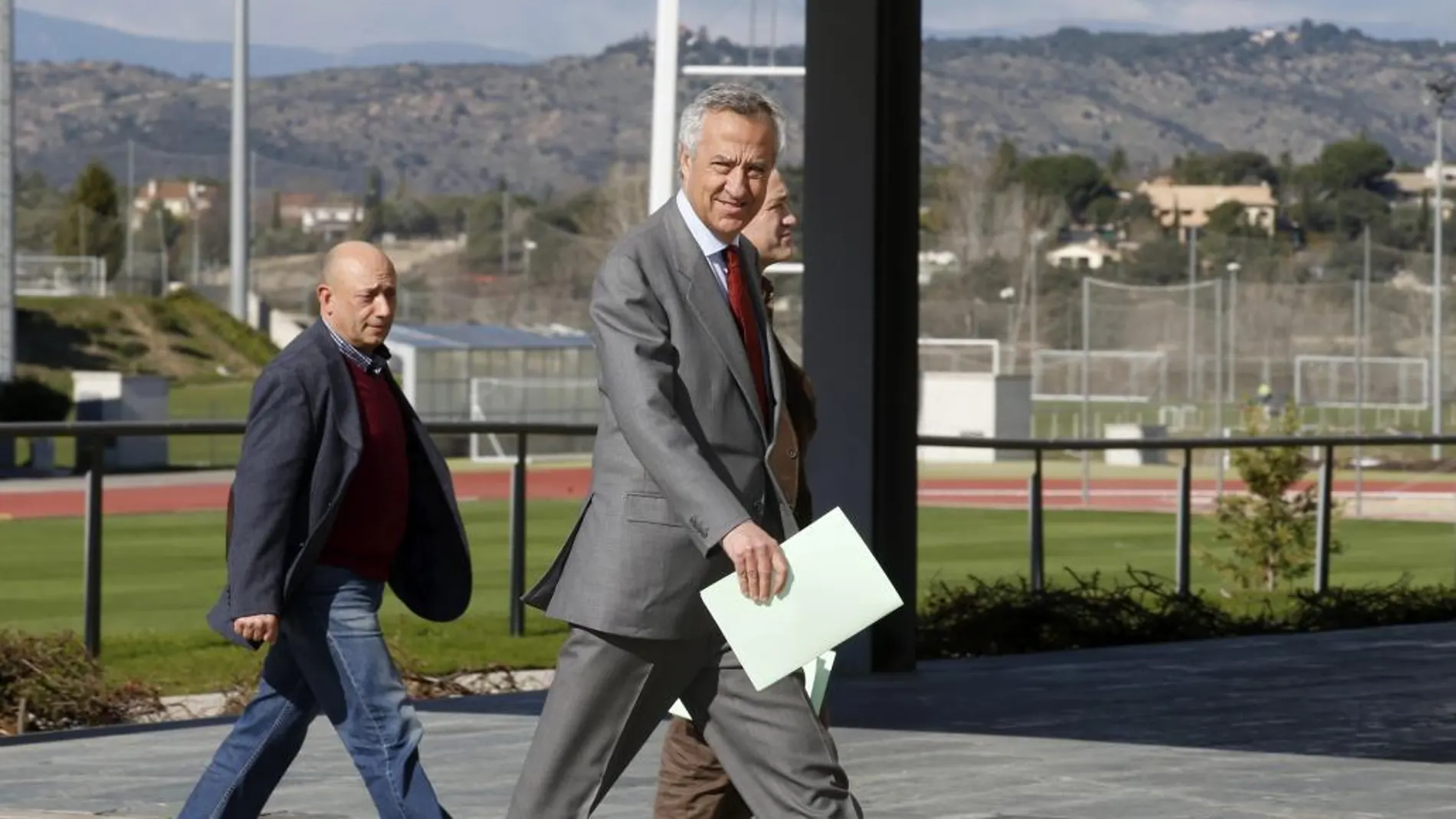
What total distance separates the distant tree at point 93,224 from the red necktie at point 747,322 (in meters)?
89.4

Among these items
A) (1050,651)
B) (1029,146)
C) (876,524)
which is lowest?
(1050,651)

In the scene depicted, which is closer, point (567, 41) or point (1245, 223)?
point (1245, 223)

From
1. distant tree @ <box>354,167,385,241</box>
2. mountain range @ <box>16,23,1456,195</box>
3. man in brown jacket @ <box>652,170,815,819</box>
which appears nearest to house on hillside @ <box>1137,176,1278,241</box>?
mountain range @ <box>16,23,1456,195</box>

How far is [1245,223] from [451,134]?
58.5m

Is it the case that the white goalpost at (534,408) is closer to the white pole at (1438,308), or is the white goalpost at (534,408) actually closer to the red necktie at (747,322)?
the white pole at (1438,308)

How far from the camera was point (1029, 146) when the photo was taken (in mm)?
131875

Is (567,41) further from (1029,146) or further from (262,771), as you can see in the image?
(262,771)

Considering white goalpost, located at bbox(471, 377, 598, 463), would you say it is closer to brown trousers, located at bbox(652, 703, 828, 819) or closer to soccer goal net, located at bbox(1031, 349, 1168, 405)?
soccer goal net, located at bbox(1031, 349, 1168, 405)

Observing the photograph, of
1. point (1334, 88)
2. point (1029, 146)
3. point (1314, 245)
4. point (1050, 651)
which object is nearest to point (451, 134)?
point (1029, 146)

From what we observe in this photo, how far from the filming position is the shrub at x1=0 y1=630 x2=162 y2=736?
28.3 feet

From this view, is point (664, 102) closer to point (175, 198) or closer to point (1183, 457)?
point (1183, 457)

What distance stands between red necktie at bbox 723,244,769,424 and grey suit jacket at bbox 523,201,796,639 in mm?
44

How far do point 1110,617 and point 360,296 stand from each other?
6.51 m

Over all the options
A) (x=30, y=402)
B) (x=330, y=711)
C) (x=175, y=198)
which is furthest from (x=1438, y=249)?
(x=175, y=198)
